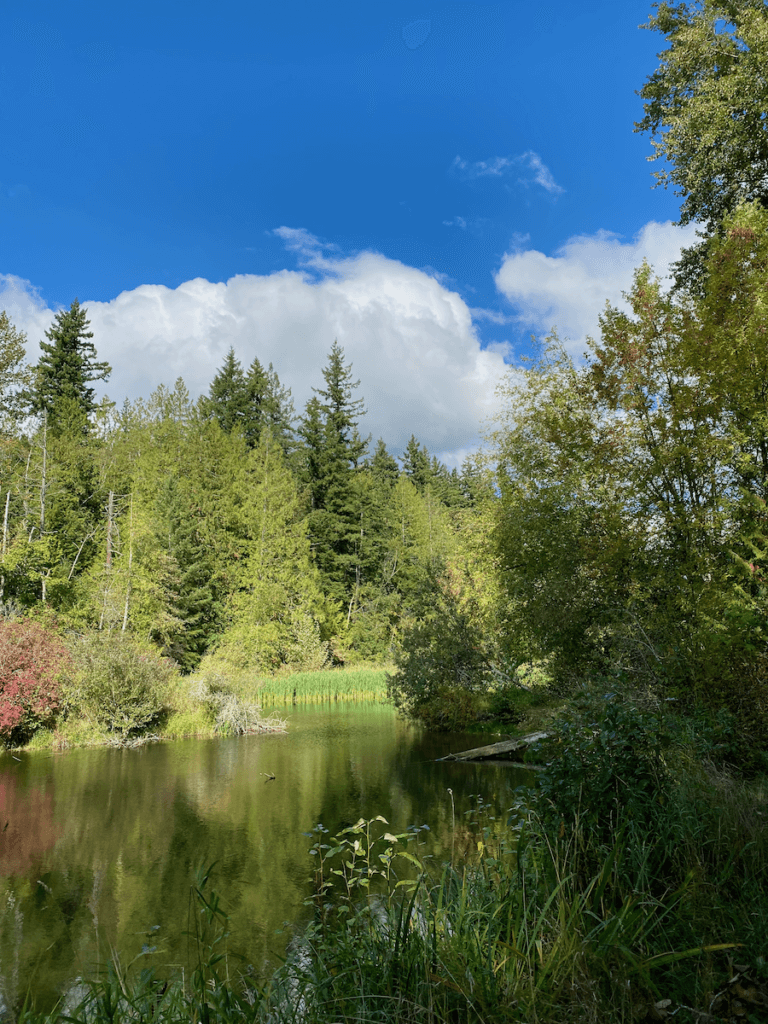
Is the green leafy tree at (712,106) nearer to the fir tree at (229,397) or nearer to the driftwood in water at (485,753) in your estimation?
the driftwood in water at (485,753)

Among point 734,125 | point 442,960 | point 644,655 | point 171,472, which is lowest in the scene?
point 442,960

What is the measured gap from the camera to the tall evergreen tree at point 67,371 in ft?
102

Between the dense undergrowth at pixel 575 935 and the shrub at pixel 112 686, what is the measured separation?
10915 millimetres

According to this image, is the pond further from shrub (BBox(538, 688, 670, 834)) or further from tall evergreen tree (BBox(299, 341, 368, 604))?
tall evergreen tree (BBox(299, 341, 368, 604))

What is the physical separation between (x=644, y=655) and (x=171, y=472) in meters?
24.3

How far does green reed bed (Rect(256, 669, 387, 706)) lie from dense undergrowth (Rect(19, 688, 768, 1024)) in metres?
19.6

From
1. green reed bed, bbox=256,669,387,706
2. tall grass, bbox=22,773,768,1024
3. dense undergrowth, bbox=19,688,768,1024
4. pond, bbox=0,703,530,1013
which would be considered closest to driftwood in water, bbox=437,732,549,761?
pond, bbox=0,703,530,1013

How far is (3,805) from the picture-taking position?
10.1m

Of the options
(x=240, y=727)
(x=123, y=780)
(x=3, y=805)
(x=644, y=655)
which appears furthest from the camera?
(x=240, y=727)

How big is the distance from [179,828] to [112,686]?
716 centimetres

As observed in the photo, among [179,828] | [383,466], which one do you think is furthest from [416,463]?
[179,828]

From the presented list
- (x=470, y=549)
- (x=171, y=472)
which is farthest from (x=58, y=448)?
(x=470, y=549)

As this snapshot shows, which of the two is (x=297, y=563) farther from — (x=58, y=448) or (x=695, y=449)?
(x=695, y=449)

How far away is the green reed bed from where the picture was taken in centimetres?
2445
